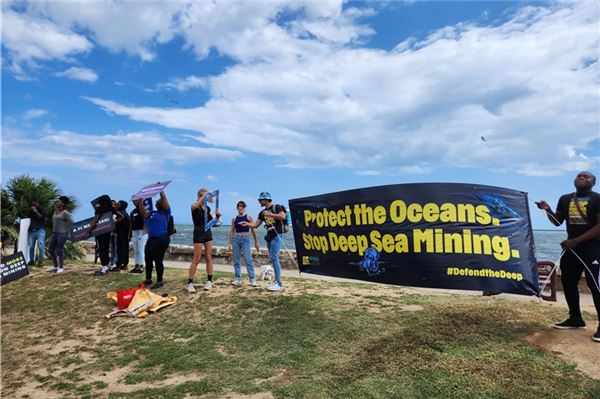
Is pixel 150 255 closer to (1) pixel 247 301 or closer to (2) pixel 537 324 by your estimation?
(1) pixel 247 301

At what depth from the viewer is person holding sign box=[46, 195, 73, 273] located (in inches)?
424

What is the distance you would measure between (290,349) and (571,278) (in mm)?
3753

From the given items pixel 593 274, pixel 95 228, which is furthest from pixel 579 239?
pixel 95 228

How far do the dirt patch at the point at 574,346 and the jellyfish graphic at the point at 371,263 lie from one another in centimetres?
221

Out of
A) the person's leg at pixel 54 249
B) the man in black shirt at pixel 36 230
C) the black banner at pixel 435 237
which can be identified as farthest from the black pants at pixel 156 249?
the man in black shirt at pixel 36 230

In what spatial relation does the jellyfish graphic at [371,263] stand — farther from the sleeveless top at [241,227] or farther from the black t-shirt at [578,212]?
the sleeveless top at [241,227]

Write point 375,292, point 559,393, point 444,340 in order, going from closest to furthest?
point 559,393 < point 444,340 < point 375,292

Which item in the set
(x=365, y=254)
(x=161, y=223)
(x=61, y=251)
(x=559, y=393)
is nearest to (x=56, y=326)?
(x=161, y=223)

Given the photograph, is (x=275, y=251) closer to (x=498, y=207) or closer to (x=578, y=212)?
(x=498, y=207)

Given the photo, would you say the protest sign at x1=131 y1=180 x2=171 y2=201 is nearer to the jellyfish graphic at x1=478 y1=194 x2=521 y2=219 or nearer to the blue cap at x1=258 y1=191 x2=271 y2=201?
the blue cap at x1=258 y1=191 x2=271 y2=201

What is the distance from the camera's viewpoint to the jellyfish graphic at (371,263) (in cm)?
646

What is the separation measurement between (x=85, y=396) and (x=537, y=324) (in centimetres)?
580

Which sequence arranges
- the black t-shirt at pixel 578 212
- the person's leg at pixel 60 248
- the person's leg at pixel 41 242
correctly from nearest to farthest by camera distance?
the black t-shirt at pixel 578 212
the person's leg at pixel 60 248
the person's leg at pixel 41 242

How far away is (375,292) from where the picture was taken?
800 centimetres
